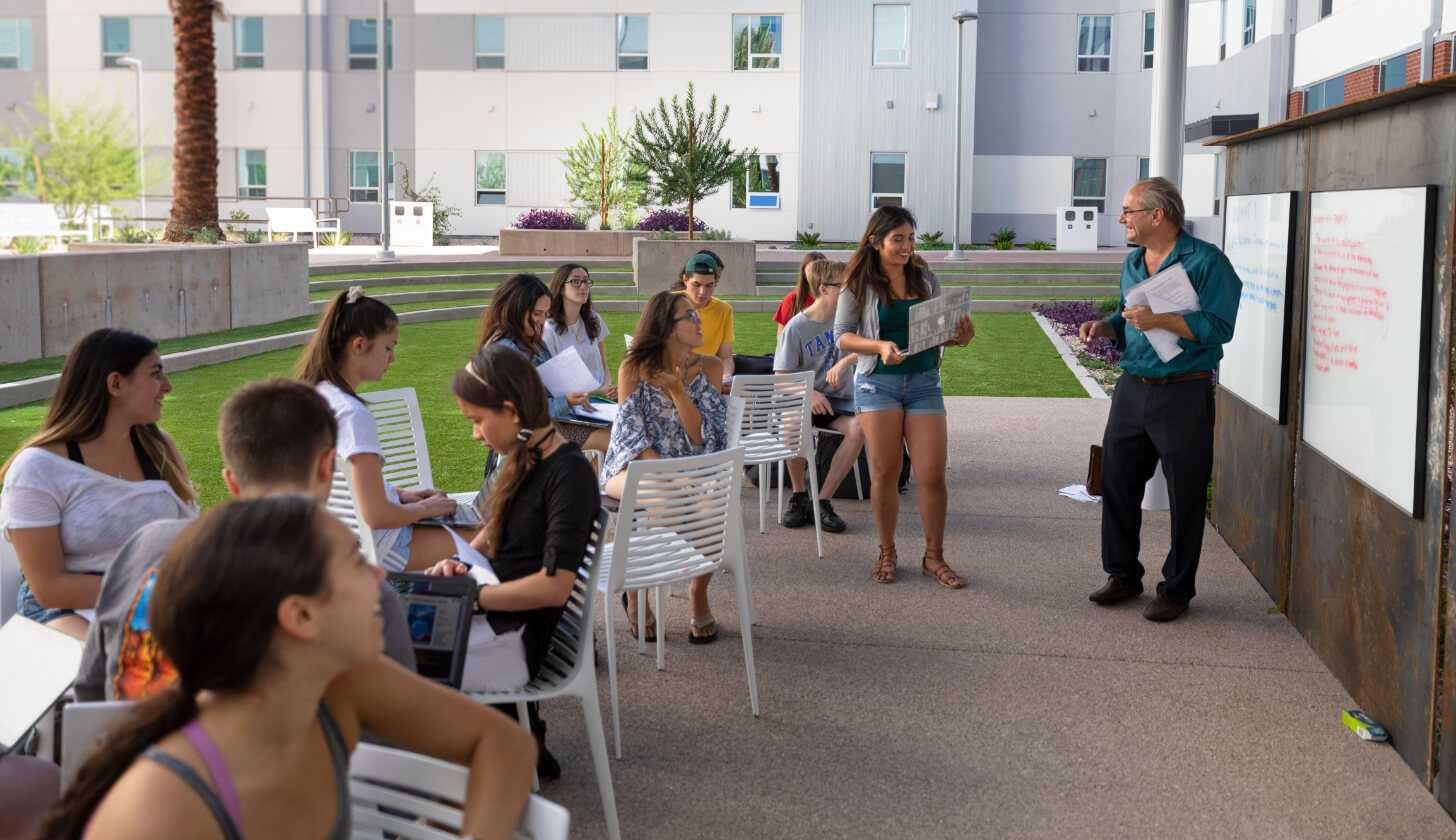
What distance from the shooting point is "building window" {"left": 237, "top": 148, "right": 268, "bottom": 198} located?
40688 mm

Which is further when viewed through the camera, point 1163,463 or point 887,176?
point 887,176

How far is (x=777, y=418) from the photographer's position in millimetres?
7871

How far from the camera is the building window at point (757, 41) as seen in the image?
3891 centimetres

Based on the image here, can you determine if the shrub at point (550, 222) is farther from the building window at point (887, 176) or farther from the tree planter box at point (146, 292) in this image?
the tree planter box at point (146, 292)

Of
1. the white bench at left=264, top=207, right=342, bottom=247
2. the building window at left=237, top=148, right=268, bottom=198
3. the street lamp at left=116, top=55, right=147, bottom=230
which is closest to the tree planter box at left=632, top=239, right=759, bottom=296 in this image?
the white bench at left=264, top=207, right=342, bottom=247

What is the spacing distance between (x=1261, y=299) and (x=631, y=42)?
33.9 metres

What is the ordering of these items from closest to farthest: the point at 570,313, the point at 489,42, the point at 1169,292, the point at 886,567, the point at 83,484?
1. the point at 83,484
2. the point at 1169,292
3. the point at 886,567
4. the point at 570,313
5. the point at 489,42

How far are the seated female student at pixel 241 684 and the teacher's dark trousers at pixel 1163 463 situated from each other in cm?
499

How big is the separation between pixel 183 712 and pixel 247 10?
4163cm

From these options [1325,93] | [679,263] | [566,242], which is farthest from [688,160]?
Result: [1325,93]

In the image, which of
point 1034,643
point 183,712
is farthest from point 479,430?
point 1034,643

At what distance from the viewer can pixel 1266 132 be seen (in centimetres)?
706

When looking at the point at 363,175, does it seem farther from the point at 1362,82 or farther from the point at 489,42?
the point at 1362,82

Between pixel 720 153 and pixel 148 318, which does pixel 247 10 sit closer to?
pixel 720 153
